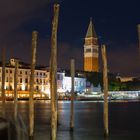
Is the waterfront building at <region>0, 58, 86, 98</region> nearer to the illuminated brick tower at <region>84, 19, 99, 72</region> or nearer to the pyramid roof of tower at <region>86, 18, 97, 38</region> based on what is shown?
the illuminated brick tower at <region>84, 19, 99, 72</region>

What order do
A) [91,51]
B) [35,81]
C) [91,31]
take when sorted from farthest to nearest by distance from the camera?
1. [91,31]
2. [91,51]
3. [35,81]

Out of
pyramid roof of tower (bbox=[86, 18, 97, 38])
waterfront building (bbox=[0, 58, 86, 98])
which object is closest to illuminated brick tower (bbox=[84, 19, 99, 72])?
pyramid roof of tower (bbox=[86, 18, 97, 38])

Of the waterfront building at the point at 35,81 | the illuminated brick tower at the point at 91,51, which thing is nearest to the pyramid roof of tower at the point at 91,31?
the illuminated brick tower at the point at 91,51

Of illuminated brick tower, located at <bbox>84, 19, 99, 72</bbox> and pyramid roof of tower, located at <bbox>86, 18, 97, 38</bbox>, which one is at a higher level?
pyramid roof of tower, located at <bbox>86, 18, 97, 38</bbox>

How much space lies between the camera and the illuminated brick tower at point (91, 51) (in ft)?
559

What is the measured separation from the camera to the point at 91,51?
17725 centimetres

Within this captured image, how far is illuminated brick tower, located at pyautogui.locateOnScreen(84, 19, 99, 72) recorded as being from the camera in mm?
170250

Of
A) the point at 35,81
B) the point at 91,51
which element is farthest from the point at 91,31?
the point at 35,81

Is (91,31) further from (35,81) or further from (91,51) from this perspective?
(35,81)

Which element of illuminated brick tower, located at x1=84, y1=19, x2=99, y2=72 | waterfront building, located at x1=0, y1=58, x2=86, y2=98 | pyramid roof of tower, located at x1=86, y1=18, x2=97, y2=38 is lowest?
waterfront building, located at x1=0, y1=58, x2=86, y2=98

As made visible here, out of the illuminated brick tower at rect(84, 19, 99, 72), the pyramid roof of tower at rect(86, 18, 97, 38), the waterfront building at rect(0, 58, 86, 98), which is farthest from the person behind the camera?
the pyramid roof of tower at rect(86, 18, 97, 38)

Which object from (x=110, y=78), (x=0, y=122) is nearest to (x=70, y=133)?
(x=0, y=122)

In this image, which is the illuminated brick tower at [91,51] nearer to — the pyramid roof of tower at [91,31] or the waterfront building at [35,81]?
the pyramid roof of tower at [91,31]

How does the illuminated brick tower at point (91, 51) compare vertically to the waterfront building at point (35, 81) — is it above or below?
above
